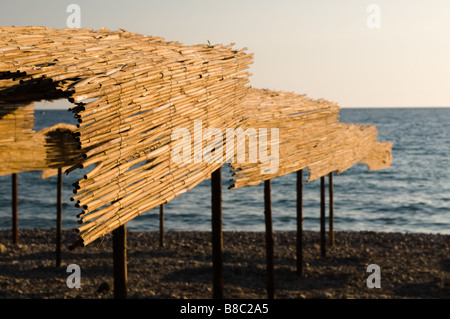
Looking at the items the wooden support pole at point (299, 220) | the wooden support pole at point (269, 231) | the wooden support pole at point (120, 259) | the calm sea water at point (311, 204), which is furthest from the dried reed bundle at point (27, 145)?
the calm sea water at point (311, 204)

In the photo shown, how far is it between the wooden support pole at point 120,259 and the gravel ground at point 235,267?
3204mm

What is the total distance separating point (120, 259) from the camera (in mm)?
5086

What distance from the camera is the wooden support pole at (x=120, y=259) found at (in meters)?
4.99

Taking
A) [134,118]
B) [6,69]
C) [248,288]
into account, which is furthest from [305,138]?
[6,69]

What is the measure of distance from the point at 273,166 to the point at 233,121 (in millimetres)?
1295

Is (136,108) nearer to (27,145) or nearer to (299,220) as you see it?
(27,145)

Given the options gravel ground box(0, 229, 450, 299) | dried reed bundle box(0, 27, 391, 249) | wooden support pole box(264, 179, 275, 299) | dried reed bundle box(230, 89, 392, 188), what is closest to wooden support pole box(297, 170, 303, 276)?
gravel ground box(0, 229, 450, 299)

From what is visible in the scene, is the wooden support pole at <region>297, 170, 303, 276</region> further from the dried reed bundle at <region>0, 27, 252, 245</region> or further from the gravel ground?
the dried reed bundle at <region>0, 27, 252, 245</region>

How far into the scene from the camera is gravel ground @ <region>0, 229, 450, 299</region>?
31.7 feet

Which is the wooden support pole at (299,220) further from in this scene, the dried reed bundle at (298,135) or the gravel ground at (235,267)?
the dried reed bundle at (298,135)

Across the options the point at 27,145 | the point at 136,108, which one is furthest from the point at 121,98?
the point at 27,145

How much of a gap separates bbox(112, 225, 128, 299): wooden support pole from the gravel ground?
3.20 m

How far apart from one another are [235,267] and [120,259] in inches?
254
